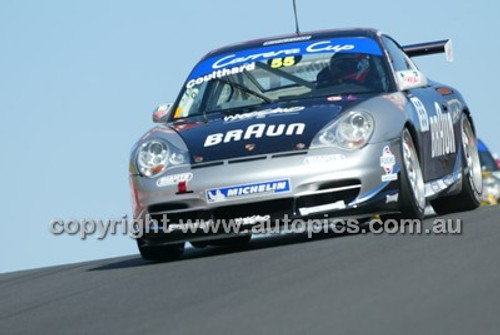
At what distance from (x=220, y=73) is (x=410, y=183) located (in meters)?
1.94

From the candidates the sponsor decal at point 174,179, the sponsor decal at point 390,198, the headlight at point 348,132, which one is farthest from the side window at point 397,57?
the sponsor decal at point 174,179

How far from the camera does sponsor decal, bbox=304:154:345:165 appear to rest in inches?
325

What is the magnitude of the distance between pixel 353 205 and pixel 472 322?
11.6ft

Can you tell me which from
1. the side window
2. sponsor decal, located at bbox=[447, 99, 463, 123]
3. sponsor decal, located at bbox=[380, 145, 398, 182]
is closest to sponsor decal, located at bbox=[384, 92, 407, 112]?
sponsor decal, located at bbox=[380, 145, 398, 182]

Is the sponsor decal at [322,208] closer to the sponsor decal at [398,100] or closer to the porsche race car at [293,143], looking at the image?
the porsche race car at [293,143]

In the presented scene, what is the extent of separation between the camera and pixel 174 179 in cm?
842

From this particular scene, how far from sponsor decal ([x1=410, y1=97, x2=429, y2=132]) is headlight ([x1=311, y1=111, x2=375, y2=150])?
0.88 m

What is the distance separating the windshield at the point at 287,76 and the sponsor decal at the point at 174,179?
1074mm

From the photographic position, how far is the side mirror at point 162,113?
9664 millimetres

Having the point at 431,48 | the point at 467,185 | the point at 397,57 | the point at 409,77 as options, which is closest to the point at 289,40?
the point at 397,57

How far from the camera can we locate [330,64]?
31.4 ft

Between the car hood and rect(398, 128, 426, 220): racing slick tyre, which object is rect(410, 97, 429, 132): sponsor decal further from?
the car hood

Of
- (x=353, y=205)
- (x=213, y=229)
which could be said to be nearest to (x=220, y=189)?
(x=213, y=229)

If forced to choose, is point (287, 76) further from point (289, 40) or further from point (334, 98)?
point (334, 98)
